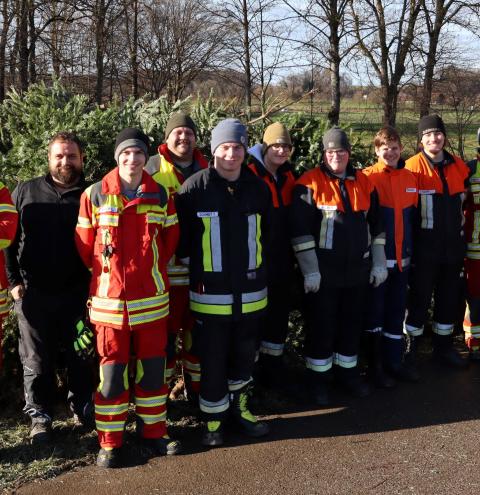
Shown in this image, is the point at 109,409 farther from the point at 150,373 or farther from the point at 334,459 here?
the point at 334,459

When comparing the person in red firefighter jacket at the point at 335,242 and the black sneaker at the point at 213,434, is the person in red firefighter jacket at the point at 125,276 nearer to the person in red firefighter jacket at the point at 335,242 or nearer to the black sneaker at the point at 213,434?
the black sneaker at the point at 213,434

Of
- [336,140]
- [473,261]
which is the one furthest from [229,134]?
[473,261]

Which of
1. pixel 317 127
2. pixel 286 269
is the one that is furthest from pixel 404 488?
pixel 317 127

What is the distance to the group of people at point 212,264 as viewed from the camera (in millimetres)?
3873

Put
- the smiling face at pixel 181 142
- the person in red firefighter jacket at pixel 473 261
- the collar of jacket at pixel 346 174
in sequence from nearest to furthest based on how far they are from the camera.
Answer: the smiling face at pixel 181 142
the collar of jacket at pixel 346 174
the person in red firefighter jacket at pixel 473 261

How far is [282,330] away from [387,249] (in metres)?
1.18

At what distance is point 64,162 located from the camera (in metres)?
4.17

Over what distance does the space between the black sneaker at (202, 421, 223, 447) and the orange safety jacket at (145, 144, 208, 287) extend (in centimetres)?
106

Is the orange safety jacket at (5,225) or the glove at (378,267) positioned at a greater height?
the orange safety jacket at (5,225)

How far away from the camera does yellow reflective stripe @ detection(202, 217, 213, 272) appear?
13.4 ft

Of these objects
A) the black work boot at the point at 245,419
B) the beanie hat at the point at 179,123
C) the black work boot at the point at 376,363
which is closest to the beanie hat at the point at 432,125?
the black work boot at the point at 376,363

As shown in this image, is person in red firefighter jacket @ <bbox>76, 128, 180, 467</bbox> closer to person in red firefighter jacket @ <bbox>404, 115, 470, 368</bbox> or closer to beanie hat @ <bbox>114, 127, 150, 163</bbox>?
beanie hat @ <bbox>114, 127, 150, 163</bbox>

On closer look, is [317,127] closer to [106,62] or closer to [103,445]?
[103,445]

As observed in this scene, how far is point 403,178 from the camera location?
5.09m
